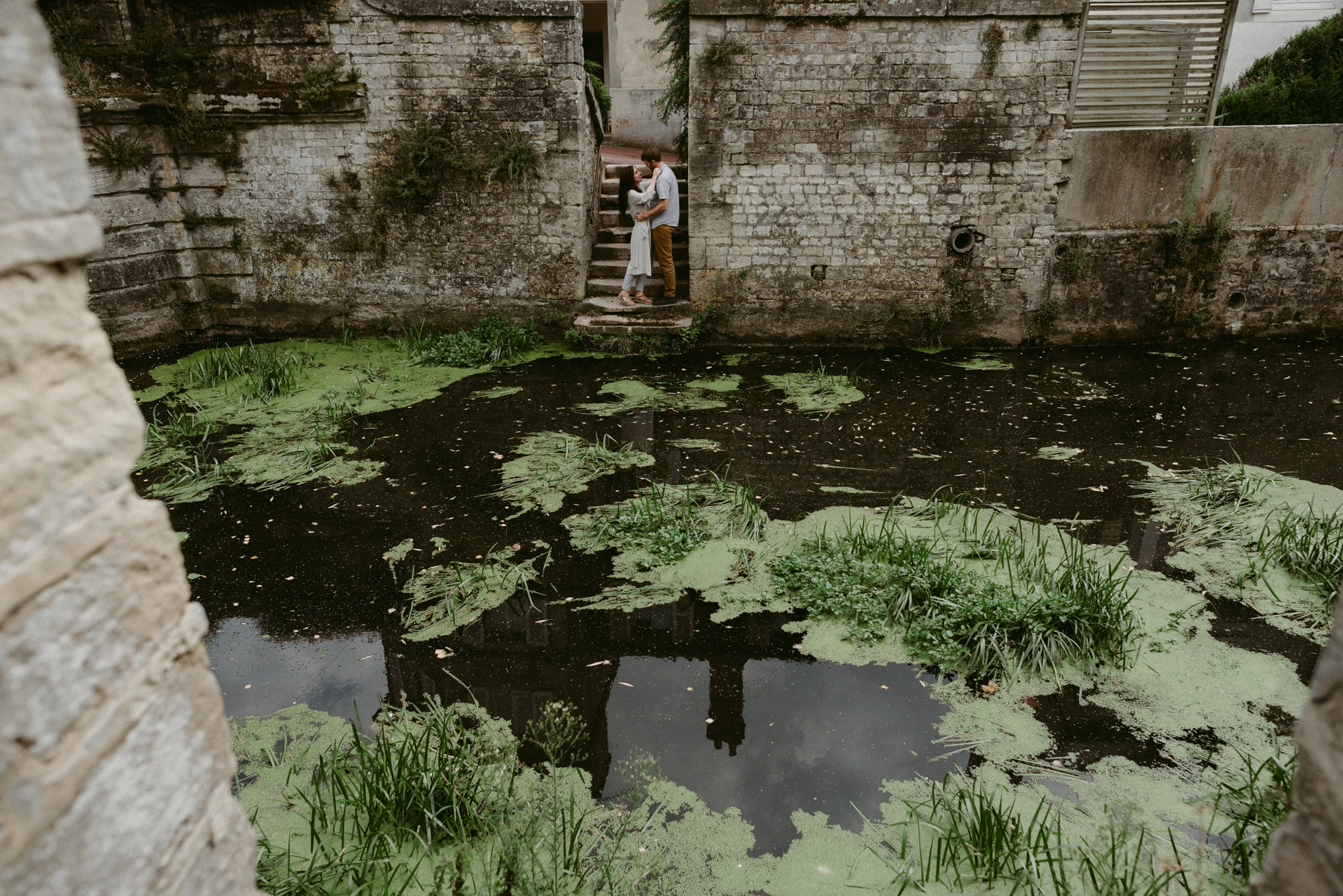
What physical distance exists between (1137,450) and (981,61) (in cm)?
413

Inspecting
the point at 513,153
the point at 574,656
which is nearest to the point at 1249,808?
the point at 574,656

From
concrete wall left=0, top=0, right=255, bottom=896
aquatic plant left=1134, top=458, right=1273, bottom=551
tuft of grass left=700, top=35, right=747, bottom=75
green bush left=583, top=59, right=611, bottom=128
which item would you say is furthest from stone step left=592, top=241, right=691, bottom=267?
concrete wall left=0, top=0, right=255, bottom=896

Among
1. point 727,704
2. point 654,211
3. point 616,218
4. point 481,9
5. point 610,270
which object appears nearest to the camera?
point 727,704

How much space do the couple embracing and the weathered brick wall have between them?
1.06ft

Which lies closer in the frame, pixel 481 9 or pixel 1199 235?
pixel 481 9

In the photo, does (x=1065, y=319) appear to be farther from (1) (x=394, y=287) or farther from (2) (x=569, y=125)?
(1) (x=394, y=287)

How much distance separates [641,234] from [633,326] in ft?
3.21

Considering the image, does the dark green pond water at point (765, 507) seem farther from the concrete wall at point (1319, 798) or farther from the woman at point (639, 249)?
the concrete wall at point (1319, 798)

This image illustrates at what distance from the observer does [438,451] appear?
236 inches

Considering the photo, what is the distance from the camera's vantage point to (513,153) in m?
7.91

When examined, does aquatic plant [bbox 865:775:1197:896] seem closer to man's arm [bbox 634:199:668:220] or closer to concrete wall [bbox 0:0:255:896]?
concrete wall [bbox 0:0:255:896]

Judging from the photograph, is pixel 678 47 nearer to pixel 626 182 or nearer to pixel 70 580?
pixel 626 182

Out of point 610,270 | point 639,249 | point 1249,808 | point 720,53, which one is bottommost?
point 1249,808

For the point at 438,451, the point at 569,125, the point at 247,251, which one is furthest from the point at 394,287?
the point at 438,451
